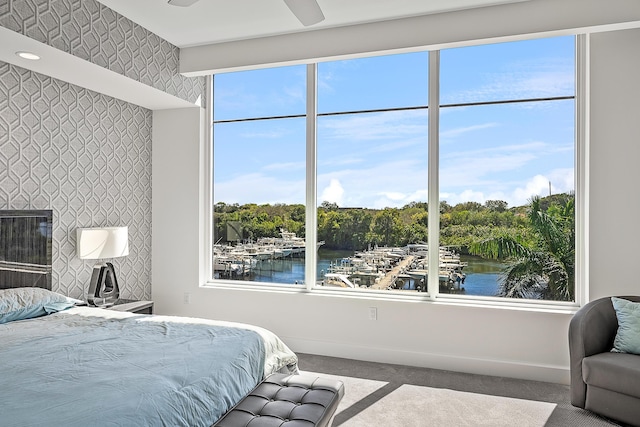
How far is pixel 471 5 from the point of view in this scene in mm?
3270

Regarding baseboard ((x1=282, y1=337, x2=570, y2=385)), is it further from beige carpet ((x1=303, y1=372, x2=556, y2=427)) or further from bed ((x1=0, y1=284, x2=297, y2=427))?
bed ((x1=0, y1=284, x2=297, y2=427))

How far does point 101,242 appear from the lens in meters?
3.70

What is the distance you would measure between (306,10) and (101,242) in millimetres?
2524

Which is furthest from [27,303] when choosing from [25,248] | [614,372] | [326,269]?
[614,372]

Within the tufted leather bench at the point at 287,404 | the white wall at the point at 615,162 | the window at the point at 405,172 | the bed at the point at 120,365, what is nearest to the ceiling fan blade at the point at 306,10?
the window at the point at 405,172

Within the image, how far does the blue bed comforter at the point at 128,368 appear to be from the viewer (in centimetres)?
156

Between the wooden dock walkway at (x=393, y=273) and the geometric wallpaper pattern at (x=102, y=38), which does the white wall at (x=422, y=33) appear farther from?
the wooden dock walkway at (x=393, y=273)

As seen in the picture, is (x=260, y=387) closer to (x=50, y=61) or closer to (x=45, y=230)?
(x=45, y=230)

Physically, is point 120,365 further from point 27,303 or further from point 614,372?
point 614,372

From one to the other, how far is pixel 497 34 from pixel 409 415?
108 inches

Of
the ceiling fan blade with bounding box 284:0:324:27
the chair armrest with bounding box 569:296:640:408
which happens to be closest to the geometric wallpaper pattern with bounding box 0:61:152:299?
the ceiling fan blade with bounding box 284:0:324:27

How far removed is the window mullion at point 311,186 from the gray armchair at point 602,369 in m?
2.20

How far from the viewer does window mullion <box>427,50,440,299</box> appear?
12.6ft

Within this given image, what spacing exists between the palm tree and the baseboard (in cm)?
56
